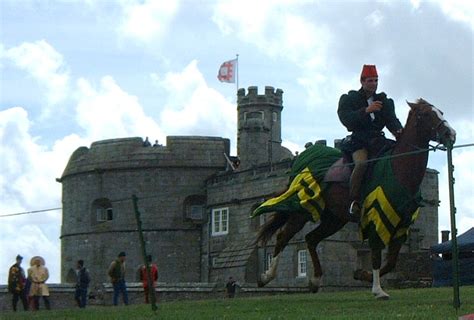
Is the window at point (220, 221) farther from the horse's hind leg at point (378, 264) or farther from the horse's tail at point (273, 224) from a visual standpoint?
the horse's hind leg at point (378, 264)

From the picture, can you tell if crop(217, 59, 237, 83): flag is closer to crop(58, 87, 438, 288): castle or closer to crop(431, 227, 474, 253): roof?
crop(58, 87, 438, 288): castle

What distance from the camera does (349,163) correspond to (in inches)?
789

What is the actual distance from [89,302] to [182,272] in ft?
99.6

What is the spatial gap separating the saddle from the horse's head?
775 millimetres

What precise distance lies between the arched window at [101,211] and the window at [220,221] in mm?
6165

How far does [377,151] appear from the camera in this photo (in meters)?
19.9

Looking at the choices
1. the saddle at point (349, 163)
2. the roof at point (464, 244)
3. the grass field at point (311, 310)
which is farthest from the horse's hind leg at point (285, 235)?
the roof at point (464, 244)

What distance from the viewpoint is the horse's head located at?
18.6 m

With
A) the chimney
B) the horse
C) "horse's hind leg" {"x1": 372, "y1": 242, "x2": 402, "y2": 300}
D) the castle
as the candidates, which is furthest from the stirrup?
the castle

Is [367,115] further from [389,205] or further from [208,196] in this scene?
[208,196]

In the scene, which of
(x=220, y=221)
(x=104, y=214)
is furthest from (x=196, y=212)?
(x=104, y=214)

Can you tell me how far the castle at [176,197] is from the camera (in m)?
67.9

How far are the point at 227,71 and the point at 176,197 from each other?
27.5ft

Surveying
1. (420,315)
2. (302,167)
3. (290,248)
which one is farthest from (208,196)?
(420,315)
